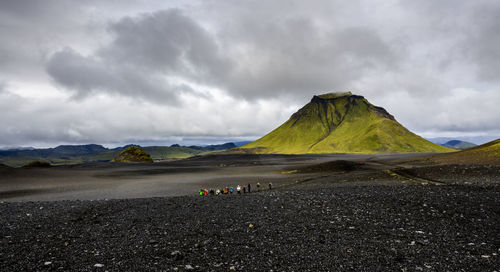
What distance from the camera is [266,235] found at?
9.31 m

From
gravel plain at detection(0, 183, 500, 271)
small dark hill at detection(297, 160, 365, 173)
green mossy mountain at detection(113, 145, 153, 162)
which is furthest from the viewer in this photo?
green mossy mountain at detection(113, 145, 153, 162)

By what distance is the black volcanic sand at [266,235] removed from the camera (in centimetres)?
705

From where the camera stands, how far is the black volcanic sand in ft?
23.1

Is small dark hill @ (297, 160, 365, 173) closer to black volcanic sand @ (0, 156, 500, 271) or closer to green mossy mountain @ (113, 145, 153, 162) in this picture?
black volcanic sand @ (0, 156, 500, 271)

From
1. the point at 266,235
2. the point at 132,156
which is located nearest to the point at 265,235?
the point at 266,235

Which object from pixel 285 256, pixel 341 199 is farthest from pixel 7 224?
pixel 341 199

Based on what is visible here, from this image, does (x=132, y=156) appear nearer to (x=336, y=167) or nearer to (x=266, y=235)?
(x=336, y=167)

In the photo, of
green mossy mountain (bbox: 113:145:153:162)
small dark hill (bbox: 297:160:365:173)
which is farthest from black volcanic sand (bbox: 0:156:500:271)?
green mossy mountain (bbox: 113:145:153:162)

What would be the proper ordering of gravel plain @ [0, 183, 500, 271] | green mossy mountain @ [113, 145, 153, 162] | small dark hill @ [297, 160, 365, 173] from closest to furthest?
gravel plain @ [0, 183, 500, 271] < small dark hill @ [297, 160, 365, 173] < green mossy mountain @ [113, 145, 153, 162]

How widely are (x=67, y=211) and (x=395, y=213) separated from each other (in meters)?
17.9

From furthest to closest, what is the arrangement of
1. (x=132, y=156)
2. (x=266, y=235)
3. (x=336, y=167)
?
(x=132, y=156) → (x=336, y=167) → (x=266, y=235)

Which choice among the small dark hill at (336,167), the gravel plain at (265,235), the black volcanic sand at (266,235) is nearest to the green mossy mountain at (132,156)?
the small dark hill at (336,167)

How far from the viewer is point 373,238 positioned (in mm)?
8812

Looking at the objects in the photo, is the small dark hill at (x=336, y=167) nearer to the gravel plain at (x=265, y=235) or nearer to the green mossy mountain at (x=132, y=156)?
the gravel plain at (x=265, y=235)
